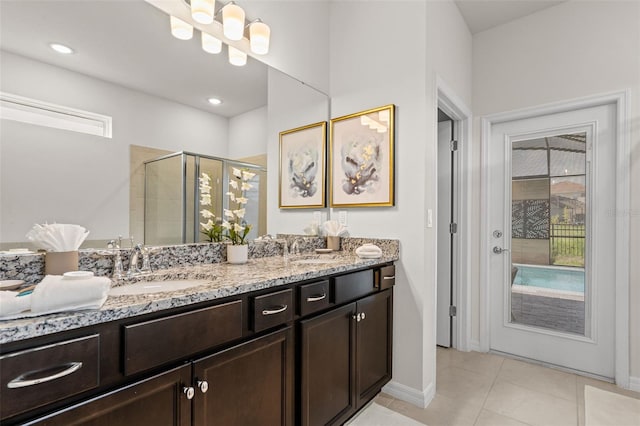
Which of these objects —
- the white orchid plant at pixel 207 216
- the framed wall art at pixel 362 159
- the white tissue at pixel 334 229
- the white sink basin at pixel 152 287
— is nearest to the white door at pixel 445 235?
the framed wall art at pixel 362 159

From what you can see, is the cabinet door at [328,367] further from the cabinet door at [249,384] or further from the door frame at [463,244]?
the door frame at [463,244]

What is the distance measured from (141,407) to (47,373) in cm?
28

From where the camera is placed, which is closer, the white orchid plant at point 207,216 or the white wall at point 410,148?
the white orchid plant at point 207,216

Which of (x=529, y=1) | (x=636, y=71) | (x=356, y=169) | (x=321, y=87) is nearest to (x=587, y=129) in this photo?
(x=636, y=71)

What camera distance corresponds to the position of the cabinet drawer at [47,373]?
0.68 meters

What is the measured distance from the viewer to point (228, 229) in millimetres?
1797

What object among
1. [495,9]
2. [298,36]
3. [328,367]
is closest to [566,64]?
[495,9]

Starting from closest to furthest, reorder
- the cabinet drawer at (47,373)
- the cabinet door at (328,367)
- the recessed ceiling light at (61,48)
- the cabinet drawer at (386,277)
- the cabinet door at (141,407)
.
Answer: the cabinet drawer at (47,373), the cabinet door at (141,407), the recessed ceiling light at (61,48), the cabinet door at (328,367), the cabinet drawer at (386,277)

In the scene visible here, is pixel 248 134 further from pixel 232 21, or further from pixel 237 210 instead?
pixel 232 21

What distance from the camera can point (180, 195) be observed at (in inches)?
62.7

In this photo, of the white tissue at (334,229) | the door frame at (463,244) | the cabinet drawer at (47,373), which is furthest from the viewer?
the door frame at (463,244)

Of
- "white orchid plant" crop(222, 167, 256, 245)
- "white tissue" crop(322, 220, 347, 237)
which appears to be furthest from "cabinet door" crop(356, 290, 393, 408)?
"white orchid plant" crop(222, 167, 256, 245)

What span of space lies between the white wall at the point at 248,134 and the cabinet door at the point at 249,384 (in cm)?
110

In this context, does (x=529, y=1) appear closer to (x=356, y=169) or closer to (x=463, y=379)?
(x=356, y=169)
